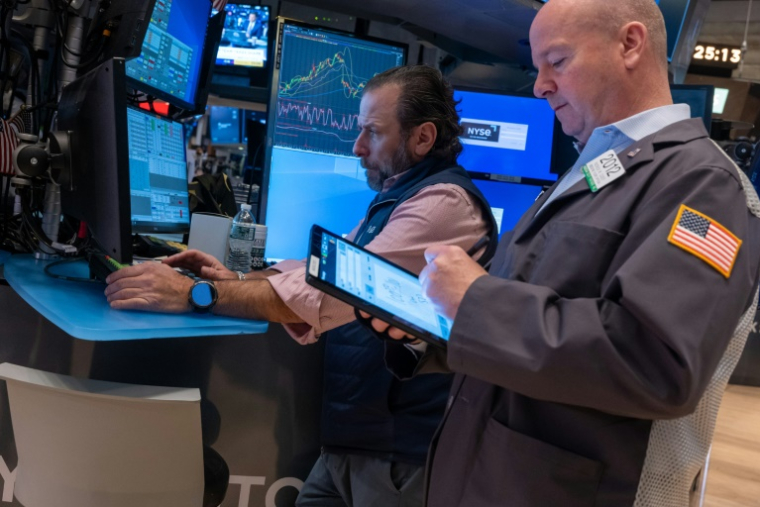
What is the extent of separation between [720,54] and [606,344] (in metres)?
9.78

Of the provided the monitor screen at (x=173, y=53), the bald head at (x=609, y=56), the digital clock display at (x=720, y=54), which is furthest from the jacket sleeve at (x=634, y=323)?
the digital clock display at (x=720, y=54)

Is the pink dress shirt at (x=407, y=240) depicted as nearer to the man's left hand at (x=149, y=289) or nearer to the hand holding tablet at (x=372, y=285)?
the man's left hand at (x=149, y=289)

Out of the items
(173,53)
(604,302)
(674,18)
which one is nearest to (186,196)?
(173,53)

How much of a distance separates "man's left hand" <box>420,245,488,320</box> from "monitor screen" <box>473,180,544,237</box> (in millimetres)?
2038

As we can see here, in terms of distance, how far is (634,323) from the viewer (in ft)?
2.84

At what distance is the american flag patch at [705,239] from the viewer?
0.86 m

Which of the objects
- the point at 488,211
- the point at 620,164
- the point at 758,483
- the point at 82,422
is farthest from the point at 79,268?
the point at 758,483

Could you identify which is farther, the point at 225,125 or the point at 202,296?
the point at 225,125

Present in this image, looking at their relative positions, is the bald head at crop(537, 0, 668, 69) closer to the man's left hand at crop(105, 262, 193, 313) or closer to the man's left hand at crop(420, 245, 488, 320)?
the man's left hand at crop(420, 245, 488, 320)

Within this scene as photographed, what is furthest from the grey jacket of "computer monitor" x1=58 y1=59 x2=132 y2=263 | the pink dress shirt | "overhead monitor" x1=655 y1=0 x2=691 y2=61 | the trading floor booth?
"overhead monitor" x1=655 y1=0 x2=691 y2=61

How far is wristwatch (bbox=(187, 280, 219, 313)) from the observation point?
1542 millimetres

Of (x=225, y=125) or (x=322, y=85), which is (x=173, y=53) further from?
(x=225, y=125)

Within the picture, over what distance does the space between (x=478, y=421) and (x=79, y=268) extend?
133 centimetres

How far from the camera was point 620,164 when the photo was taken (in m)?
1.04
